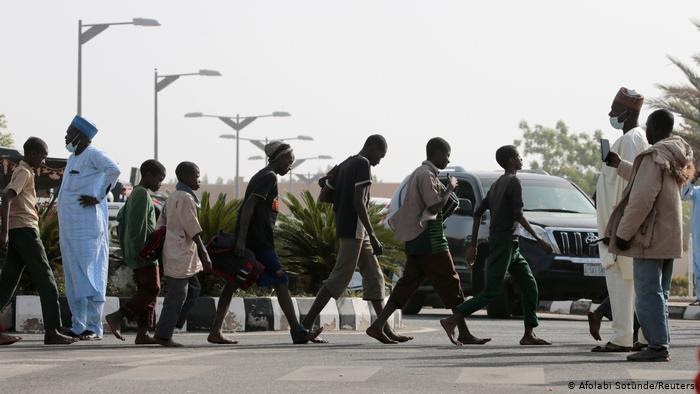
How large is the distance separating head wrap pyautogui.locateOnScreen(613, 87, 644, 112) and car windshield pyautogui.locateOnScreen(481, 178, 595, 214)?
7.38 meters

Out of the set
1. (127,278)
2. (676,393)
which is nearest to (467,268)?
(127,278)

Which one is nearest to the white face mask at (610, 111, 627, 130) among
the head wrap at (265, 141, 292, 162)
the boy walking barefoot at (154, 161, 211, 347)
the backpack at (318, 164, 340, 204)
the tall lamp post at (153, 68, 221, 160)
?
the backpack at (318, 164, 340, 204)

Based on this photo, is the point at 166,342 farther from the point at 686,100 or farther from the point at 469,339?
the point at 686,100

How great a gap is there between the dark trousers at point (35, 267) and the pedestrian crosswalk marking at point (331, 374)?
3.67 m

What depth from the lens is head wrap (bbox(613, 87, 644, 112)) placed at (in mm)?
12609

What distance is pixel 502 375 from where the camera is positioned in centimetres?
998

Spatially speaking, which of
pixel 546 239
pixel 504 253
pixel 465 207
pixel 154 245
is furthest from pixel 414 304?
pixel 154 245

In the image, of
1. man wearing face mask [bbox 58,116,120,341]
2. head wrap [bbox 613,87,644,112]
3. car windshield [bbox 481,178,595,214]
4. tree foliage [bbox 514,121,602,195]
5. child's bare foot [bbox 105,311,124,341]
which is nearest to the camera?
head wrap [bbox 613,87,644,112]

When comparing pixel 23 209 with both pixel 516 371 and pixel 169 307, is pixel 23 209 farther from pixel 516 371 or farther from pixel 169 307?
pixel 516 371

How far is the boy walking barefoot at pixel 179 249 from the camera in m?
13.2

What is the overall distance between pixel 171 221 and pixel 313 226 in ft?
12.8

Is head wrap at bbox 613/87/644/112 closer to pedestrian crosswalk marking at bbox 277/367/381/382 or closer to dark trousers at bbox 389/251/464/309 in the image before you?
dark trousers at bbox 389/251/464/309

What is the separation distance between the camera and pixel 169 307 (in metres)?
13.3

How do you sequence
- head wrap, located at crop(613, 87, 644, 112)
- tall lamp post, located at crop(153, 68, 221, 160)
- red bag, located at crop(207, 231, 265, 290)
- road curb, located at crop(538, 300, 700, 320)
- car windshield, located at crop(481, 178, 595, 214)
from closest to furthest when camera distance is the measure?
1. head wrap, located at crop(613, 87, 644, 112)
2. red bag, located at crop(207, 231, 265, 290)
3. car windshield, located at crop(481, 178, 595, 214)
4. road curb, located at crop(538, 300, 700, 320)
5. tall lamp post, located at crop(153, 68, 221, 160)
